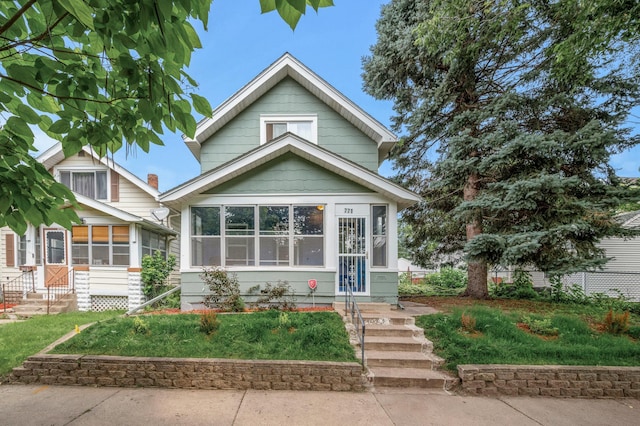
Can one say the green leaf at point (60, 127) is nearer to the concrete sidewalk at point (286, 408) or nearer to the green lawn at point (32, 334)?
the concrete sidewalk at point (286, 408)

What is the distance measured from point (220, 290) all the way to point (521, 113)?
10.4 metres

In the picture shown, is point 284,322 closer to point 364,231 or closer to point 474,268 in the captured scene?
point 364,231

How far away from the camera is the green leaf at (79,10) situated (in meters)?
1.18

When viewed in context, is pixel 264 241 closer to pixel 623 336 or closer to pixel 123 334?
pixel 123 334

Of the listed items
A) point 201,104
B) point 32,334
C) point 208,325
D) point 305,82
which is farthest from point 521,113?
point 32,334

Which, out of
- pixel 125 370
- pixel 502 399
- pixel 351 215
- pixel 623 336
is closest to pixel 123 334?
pixel 125 370

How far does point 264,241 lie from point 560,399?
21.8 ft

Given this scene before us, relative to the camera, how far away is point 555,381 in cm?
424

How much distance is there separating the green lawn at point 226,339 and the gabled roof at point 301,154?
322 cm

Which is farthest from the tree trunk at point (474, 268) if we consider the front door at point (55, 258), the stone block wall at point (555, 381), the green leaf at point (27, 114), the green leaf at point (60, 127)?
the front door at point (55, 258)

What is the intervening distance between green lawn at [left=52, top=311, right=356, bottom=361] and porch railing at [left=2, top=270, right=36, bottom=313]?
23.9 feet

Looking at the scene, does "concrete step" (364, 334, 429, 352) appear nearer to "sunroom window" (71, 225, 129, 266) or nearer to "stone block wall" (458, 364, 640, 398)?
"stone block wall" (458, 364, 640, 398)

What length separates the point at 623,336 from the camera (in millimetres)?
5367

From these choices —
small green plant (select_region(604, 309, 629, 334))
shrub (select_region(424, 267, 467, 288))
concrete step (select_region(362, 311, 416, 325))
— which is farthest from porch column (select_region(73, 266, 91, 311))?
shrub (select_region(424, 267, 467, 288))
